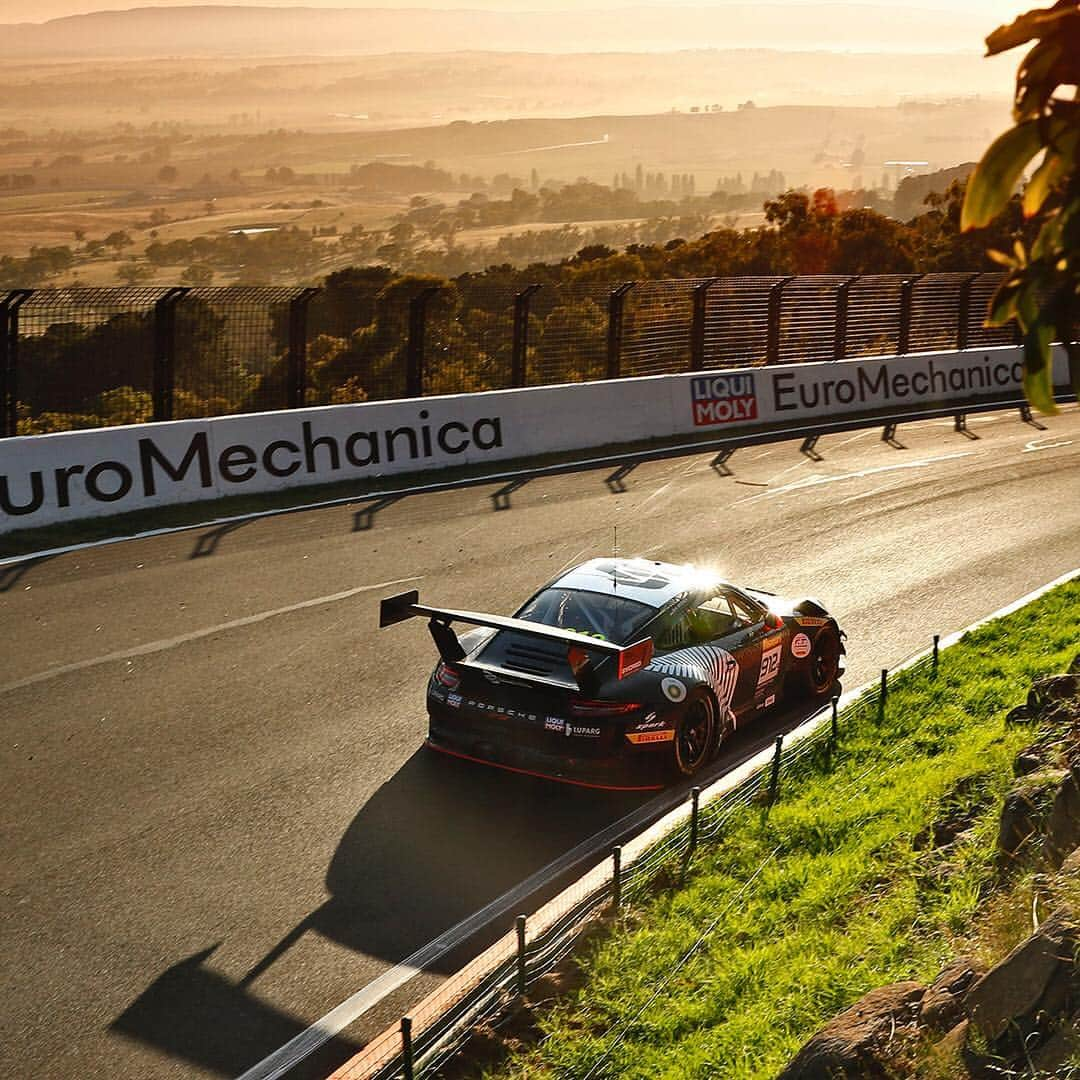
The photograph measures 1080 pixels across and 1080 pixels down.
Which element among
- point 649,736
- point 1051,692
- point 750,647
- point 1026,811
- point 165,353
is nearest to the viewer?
point 1026,811

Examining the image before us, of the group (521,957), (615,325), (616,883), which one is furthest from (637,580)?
(615,325)

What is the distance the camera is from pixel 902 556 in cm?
1714

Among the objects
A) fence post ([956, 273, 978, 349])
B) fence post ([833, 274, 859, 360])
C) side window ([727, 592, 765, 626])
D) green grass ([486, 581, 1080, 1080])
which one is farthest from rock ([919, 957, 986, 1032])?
fence post ([956, 273, 978, 349])

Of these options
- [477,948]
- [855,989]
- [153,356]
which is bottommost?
[477,948]

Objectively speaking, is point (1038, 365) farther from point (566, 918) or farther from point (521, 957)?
point (566, 918)

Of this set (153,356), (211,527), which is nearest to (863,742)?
(211,527)

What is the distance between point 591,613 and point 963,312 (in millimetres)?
26797

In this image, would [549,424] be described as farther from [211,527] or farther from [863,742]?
[863,742]

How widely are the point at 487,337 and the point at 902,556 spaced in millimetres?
10060

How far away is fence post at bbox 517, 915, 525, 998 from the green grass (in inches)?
10.7

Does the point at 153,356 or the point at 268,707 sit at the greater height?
the point at 153,356

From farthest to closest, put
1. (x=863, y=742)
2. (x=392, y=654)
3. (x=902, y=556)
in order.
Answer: (x=902, y=556) < (x=392, y=654) < (x=863, y=742)

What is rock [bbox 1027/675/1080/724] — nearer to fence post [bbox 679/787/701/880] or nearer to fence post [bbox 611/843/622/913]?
fence post [bbox 679/787/701/880]

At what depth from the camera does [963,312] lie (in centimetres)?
3466
